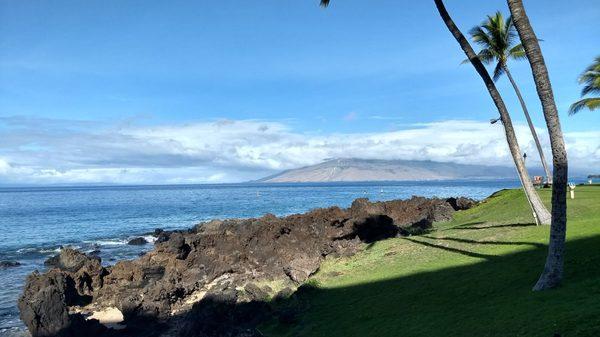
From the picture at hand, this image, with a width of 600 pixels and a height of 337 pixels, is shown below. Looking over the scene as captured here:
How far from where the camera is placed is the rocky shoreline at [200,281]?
67.1ft

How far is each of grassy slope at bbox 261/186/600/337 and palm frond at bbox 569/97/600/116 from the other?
2112 centimetres

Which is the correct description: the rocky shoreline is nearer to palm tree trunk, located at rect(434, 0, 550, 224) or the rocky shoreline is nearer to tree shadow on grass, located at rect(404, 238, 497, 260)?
tree shadow on grass, located at rect(404, 238, 497, 260)

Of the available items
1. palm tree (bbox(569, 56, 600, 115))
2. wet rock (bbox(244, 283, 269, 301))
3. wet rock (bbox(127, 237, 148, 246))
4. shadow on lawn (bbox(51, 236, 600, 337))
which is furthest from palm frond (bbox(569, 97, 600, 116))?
wet rock (bbox(127, 237, 148, 246))

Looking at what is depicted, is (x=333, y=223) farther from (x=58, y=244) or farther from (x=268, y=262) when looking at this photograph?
(x=58, y=244)

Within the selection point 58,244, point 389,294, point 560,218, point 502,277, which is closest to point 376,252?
point 389,294

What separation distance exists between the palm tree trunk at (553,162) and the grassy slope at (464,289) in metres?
0.57

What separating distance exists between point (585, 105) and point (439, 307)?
126 ft

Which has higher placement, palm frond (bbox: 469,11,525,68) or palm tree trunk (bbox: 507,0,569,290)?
palm frond (bbox: 469,11,525,68)

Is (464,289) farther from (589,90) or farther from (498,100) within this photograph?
(589,90)

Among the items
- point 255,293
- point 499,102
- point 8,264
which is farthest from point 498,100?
point 8,264

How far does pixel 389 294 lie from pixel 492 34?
22643 mm

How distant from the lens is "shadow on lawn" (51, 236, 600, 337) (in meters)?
10.9

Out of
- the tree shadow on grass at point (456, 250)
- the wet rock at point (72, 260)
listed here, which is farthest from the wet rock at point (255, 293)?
the wet rock at point (72, 260)

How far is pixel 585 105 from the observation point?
1752 inches
